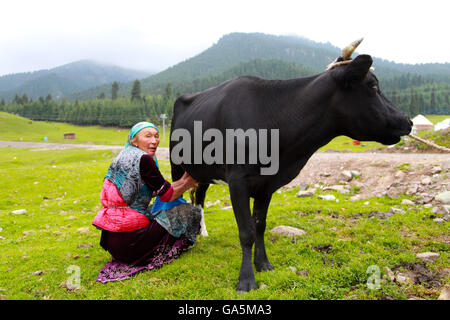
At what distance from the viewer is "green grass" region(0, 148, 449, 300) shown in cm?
387

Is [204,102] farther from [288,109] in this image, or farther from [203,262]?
[203,262]

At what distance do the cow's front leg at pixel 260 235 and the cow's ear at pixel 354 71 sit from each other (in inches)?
80.2

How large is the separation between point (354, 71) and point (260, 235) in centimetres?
284

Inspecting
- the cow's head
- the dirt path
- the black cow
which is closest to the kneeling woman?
the black cow

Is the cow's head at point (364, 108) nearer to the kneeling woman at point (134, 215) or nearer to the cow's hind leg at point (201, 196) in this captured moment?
the kneeling woman at point (134, 215)

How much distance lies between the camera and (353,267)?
13.8 ft

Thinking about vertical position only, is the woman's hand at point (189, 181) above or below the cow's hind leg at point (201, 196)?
above

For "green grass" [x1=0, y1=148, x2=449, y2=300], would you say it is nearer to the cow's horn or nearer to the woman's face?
the woman's face

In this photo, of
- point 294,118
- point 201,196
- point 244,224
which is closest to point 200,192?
point 201,196

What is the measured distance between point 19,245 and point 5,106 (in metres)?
174

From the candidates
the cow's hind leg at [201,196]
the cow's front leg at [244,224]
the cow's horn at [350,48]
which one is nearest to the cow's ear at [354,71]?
the cow's horn at [350,48]

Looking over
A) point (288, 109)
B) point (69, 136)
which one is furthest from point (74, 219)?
point (69, 136)

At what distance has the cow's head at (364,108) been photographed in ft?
13.1

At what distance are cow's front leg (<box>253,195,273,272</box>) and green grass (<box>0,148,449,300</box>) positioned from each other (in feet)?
0.73
